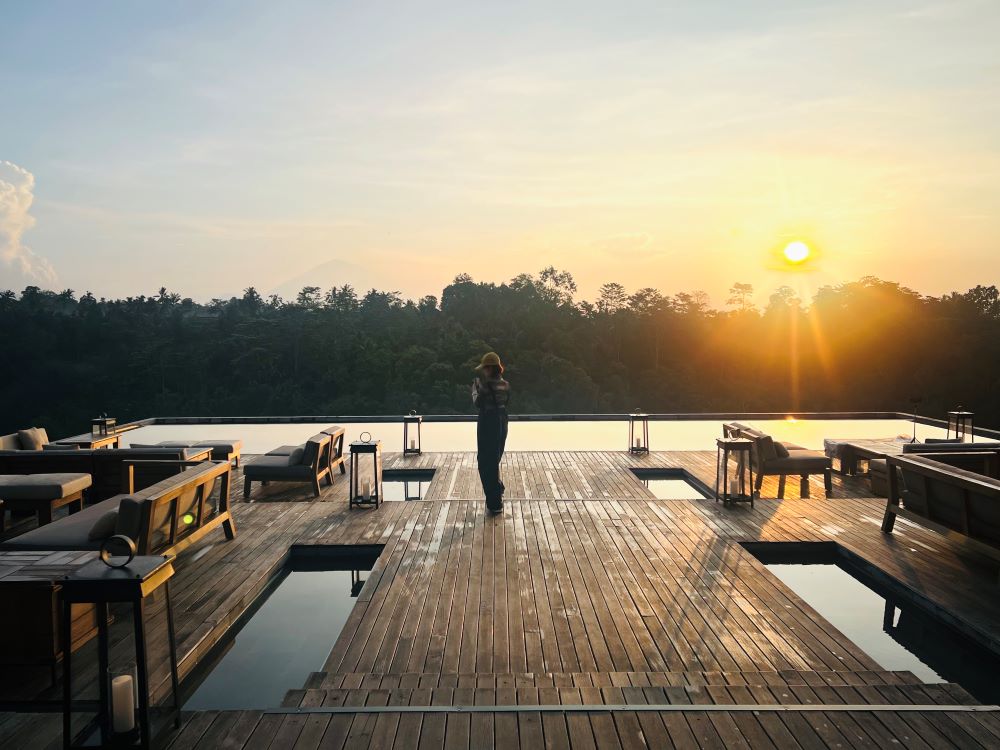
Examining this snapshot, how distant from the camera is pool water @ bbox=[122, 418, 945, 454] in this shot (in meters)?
8.76

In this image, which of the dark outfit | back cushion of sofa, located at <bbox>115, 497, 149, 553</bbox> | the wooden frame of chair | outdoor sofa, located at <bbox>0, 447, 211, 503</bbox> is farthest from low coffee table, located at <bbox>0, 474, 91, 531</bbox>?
the dark outfit

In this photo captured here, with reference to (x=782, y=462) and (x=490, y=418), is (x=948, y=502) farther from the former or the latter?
(x=490, y=418)

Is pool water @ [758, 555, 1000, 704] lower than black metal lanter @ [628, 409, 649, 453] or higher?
lower

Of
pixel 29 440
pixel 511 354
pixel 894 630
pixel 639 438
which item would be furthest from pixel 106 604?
pixel 511 354

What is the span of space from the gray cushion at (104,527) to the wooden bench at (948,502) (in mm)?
4877

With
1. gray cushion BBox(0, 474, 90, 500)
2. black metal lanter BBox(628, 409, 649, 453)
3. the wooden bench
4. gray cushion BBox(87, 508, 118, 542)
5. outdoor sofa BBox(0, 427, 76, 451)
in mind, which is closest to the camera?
gray cushion BBox(87, 508, 118, 542)

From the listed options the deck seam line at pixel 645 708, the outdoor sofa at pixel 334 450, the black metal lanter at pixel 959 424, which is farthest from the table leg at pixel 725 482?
the black metal lanter at pixel 959 424

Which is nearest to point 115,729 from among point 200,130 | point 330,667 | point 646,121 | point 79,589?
point 79,589

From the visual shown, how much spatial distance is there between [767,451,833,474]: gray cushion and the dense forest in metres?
16.3

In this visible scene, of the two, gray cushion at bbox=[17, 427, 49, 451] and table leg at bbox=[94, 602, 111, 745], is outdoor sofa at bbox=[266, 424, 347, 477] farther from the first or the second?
table leg at bbox=[94, 602, 111, 745]

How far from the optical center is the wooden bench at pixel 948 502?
3.82 meters

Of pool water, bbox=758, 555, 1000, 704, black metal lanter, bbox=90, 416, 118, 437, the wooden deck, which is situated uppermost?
black metal lanter, bbox=90, 416, 118, 437

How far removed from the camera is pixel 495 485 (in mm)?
5188

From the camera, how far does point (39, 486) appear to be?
473 cm
